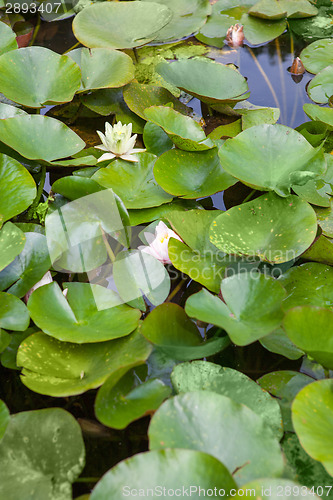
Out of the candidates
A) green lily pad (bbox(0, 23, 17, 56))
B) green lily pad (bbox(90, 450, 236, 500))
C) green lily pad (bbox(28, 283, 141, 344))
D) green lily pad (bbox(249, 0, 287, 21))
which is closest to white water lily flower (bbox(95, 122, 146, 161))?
green lily pad (bbox(28, 283, 141, 344))

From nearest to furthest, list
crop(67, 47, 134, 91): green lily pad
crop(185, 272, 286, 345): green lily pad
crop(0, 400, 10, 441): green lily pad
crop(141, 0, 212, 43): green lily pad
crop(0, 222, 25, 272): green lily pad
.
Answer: crop(0, 400, 10, 441): green lily pad < crop(185, 272, 286, 345): green lily pad < crop(0, 222, 25, 272): green lily pad < crop(67, 47, 134, 91): green lily pad < crop(141, 0, 212, 43): green lily pad

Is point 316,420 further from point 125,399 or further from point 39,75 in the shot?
point 39,75

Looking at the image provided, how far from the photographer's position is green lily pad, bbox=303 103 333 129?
176 centimetres

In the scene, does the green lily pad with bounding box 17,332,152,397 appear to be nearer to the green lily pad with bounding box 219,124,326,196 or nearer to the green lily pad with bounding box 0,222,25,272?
the green lily pad with bounding box 0,222,25,272

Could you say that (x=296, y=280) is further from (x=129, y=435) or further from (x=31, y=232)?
(x=31, y=232)

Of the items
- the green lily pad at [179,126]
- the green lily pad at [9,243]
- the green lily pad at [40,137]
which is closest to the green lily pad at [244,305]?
the green lily pad at [9,243]

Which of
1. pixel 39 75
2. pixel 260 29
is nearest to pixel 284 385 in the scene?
pixel 39 75

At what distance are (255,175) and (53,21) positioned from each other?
73.7 inches

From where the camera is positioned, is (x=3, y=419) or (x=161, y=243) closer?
(x=3, y=419)

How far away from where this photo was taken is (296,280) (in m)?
1.32

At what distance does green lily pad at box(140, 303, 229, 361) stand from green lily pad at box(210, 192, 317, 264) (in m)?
0.26

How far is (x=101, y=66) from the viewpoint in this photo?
1.93 m

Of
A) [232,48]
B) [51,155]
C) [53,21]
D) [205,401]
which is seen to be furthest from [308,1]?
[205,401]

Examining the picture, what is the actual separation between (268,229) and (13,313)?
78cm
